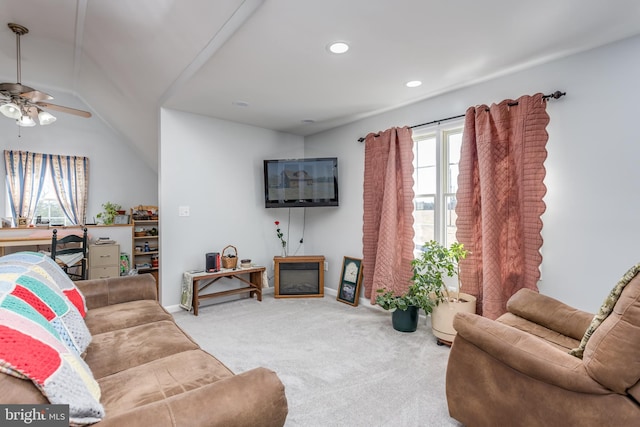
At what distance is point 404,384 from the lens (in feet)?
6.73

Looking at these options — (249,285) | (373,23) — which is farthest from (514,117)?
(249,285)

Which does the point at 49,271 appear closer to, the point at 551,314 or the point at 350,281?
the point at 350,281

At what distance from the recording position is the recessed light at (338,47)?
7.02ft

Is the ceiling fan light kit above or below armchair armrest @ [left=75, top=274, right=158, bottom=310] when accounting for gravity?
above

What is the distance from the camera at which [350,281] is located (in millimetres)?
3889

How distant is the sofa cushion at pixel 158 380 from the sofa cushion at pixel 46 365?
183mm

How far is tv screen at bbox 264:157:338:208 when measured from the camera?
4.10 m

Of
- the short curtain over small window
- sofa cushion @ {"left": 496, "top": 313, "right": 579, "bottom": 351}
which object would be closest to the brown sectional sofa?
sofa cushion @ {"left": 496, "top": 313, "right": 579, "bottom": 351}

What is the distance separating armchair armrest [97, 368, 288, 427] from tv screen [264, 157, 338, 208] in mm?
3146

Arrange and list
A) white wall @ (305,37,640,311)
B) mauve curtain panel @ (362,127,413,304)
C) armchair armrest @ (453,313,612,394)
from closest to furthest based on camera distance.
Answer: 1. armchair armrest @ (453,313,612,394)
2. white wall @ (305,37,640,311)
3. mauve curtain panel @ (362,127,413,304)

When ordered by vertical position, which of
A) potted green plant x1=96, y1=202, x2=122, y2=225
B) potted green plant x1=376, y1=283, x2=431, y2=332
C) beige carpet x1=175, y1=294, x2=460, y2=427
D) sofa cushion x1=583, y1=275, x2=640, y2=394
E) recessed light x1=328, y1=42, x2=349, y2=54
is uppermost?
recessed light x1=328, y1=42, x2=349, y2=54

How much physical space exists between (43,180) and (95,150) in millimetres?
944

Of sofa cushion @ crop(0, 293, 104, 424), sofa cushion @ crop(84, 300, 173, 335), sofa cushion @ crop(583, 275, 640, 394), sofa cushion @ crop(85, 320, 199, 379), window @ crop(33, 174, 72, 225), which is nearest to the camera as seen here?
sofa cushion @ crop(0, 293, 104, 424)

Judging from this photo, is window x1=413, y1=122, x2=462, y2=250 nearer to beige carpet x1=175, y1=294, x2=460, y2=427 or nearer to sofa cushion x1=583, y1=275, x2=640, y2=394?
beige carpet x1=175, y1=294, x2=460, y2=427
